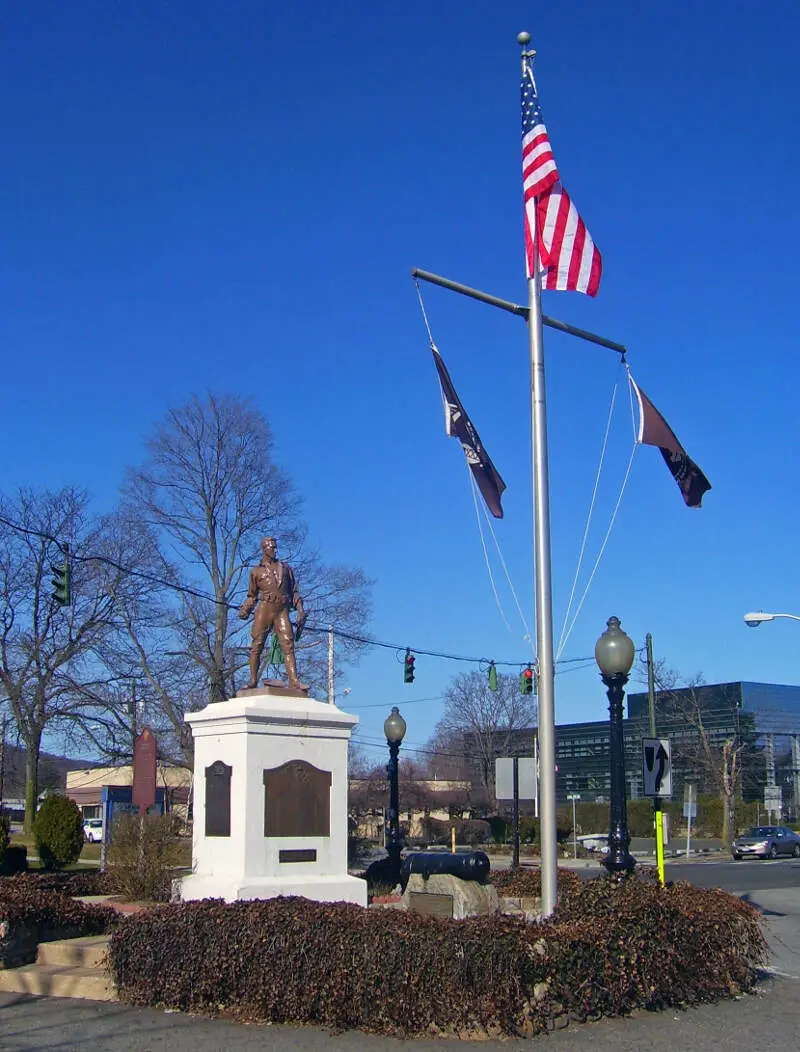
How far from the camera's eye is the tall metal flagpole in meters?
10.7

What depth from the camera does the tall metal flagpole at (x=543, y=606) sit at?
10703 mm

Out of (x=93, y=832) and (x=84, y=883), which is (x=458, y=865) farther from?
(x=93, y=832)

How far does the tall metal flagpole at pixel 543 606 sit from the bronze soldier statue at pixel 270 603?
140 inches

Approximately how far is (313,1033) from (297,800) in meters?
4.16

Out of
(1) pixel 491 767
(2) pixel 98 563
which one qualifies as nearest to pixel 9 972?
(2) pixel 98 563

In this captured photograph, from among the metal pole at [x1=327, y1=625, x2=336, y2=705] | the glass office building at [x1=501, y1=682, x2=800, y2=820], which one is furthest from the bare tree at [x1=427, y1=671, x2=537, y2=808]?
the metal pole at [x1=327, y1=625, x2=336, y2=705]

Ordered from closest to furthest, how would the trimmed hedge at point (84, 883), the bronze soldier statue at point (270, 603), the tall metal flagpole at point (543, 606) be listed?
the tall metal flagpole at point (543, 606) < the bronze soldier statue at point (270, 603) < the trimmed hedge at point (84, 883)

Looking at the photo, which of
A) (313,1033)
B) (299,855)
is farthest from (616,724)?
(313,1033)

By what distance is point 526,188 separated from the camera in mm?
12414

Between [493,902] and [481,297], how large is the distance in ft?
21.8

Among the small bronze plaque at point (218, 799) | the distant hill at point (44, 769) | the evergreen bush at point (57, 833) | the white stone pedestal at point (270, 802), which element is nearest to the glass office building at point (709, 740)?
the distant hill at point (44, 769)

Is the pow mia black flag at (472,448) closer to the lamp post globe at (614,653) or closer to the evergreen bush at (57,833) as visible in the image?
the lamp post globe at (614,653)

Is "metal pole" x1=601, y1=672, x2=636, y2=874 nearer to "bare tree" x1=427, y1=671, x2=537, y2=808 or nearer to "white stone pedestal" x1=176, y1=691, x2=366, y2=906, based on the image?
"white stone pedestal" x1=176, y1=691, x2=366, y2=906

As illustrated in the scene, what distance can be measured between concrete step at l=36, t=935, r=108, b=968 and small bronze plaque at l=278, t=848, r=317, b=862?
80.5 inches
